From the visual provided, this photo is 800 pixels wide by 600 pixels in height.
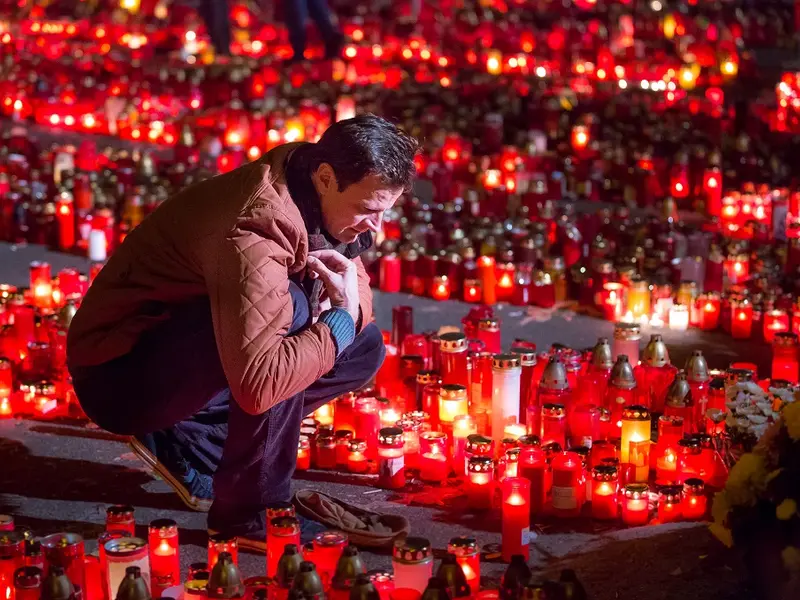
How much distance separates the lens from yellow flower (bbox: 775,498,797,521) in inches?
90.3

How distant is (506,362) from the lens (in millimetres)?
3641

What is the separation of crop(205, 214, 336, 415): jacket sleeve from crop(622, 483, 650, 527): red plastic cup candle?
937 millimetres

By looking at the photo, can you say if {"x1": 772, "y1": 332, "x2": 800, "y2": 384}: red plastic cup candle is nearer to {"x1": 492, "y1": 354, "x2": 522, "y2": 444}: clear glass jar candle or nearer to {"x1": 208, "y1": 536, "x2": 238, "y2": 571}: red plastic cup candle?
{"x1": 492, "y1": 354, "x2": 522, "y2": 444}: clear glass jar candle

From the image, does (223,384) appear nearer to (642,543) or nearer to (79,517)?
(79,517)

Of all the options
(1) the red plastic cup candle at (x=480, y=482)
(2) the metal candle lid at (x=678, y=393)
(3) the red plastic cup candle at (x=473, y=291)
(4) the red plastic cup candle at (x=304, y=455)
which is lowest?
(1) the red plastic cup candle at (x=480, y=482)

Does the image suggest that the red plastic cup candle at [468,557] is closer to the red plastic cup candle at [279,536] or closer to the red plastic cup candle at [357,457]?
the red plastic cup candle at [279,536]

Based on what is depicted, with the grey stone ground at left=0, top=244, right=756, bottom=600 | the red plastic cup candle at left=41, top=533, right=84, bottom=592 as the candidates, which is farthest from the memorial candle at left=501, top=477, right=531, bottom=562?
the red plastic cup candle at left=41, top=533, right=84, bottom=592

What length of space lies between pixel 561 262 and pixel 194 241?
288cm

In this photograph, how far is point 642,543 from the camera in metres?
3.03

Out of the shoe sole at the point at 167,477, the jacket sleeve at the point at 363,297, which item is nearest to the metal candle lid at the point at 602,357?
the jacket sleeve at the point at 363,297

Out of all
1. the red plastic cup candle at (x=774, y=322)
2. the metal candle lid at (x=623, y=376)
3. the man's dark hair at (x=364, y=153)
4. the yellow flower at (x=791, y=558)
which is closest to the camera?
the yellow flower at (x=791, y=558)

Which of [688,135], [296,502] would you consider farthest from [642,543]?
[688,135]

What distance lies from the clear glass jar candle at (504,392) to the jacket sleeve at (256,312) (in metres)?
→ 0.94

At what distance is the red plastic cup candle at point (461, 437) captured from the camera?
3.57 m
